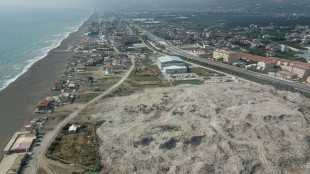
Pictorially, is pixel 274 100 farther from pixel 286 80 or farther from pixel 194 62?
pixel 194 62

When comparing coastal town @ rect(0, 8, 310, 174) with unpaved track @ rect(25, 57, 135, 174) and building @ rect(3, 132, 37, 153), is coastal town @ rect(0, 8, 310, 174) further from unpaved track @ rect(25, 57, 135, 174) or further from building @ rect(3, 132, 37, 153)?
unpaved track @ rect(25, 57, 135, 174)

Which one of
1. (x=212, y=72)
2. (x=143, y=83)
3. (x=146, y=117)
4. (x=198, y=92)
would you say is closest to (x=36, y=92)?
(x=143, y=83)

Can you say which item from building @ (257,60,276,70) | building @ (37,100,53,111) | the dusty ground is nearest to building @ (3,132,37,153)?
building @ (37,100,53,111)

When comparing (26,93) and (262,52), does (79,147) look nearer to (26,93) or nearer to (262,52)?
(26,93)

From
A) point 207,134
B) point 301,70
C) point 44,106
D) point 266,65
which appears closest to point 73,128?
point 44,106

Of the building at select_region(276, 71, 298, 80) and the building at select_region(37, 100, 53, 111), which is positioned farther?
the building at select_region(276, 71, 298, 80)

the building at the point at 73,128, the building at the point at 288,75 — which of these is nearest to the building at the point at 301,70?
the building at the point at 288,75
